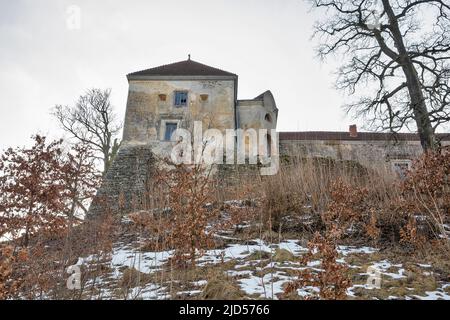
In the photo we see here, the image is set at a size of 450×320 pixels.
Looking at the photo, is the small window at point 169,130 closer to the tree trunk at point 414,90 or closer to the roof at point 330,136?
the roof at point 330,136

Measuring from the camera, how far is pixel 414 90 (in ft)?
38.4

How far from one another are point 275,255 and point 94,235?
3.58 m

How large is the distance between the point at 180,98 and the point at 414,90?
11.6m

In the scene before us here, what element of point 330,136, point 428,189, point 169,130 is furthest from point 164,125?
point 428,189

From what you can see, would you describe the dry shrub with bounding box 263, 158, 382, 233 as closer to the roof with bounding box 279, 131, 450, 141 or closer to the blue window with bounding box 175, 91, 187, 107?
the blue window with bounding box 175, 91, 187, 107

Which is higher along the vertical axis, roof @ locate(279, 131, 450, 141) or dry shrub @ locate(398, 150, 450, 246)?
roof @ locate(279, 131, 450, 141)

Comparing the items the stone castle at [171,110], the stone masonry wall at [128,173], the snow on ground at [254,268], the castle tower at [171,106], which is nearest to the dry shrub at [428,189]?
the snow on ground at [254,268]

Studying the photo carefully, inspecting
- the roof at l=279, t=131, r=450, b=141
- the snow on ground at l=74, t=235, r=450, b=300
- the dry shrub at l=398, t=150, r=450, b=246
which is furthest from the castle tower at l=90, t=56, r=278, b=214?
the dry shrub at l=398, t=150, r=450, b=246

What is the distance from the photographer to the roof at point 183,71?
1916cm

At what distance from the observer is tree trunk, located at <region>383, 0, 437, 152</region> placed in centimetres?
1070

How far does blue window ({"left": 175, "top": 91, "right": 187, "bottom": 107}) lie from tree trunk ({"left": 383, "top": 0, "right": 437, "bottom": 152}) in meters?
10.5

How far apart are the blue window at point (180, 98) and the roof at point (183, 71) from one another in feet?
3.61
